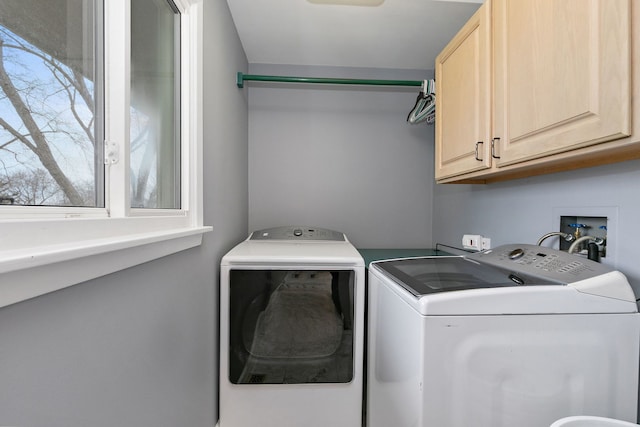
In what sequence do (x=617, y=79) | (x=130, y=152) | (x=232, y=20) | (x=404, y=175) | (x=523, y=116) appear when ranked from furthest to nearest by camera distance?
(x=404, y=175) → (x=232, y=20) → (x=523, y=116) → (x=130, y=152) → (x=617, y=79)

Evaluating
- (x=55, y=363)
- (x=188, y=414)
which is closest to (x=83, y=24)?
(x=55, y=363)

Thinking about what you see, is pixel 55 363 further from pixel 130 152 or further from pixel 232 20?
pixel 232 20

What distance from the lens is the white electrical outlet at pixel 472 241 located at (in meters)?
1.76

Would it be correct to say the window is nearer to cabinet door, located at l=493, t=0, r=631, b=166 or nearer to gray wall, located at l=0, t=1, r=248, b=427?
gray wall, located at l=0, t=1, r=248, b=427

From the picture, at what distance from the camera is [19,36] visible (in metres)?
0.53

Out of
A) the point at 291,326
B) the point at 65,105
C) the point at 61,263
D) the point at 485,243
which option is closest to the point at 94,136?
the point at 65,105

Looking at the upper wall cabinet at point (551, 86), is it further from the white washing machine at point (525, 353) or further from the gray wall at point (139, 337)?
the gray wall at point (139, 337)

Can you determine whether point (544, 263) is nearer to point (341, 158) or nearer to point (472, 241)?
point (472, 241)

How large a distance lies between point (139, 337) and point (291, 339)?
83 cm

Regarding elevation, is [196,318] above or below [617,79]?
below

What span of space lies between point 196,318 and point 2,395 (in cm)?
79

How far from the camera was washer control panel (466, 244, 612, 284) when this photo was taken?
35.0 inches

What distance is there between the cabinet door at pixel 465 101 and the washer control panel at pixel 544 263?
0.40m

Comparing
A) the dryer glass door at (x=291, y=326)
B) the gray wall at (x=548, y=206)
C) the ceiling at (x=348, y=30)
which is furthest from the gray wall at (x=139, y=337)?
the gray wall at (x=548, y=206)
